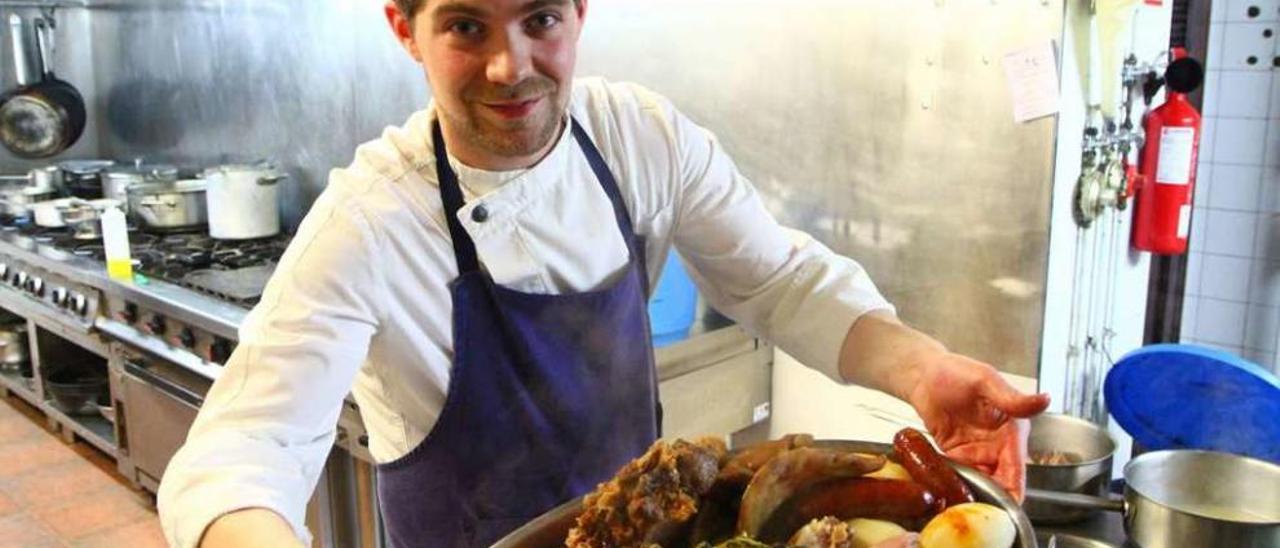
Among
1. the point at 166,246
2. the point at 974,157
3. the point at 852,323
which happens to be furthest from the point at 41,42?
the point at 852,323

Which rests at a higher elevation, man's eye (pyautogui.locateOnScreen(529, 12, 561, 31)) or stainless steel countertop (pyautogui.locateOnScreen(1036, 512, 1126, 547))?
man's eye (pyautogui.locateOnScreen(529, 12, 561, 31))

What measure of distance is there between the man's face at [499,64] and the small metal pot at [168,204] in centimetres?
295

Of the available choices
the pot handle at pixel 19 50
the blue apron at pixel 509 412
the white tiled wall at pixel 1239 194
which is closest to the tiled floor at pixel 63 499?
the pot handle at pixel 19 50

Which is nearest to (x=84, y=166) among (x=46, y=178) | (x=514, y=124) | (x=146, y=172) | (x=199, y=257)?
(x=46, y=178)

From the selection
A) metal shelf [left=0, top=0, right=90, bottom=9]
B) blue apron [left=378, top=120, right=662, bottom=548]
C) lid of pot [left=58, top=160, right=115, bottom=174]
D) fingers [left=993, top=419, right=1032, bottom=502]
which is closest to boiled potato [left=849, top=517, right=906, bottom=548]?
fingers [left=993, top=419, right=1032, bottom=502]

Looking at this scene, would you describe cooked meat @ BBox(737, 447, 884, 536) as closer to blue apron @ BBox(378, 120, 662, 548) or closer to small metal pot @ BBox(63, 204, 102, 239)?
blue apron @ BBox(378, 120, 662, 548)

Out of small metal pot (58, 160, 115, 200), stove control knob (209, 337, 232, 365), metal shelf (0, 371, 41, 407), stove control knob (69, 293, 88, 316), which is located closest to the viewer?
stove control knob (209, 337, 232, 365)

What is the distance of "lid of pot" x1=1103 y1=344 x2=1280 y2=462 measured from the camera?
177 cm

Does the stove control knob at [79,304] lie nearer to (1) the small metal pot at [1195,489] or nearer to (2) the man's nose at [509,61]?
(2) the man's nose at [509,61]

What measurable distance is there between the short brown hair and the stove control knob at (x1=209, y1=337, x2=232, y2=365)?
5.86ft

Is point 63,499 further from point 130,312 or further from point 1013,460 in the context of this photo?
point 1013,460

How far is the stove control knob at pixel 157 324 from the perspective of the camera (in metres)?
3.06

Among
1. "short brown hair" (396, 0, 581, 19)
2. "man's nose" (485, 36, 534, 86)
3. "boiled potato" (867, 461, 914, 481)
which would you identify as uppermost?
"short brown hair" (396, 0, 581, 19)

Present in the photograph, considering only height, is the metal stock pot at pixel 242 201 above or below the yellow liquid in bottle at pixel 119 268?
above
